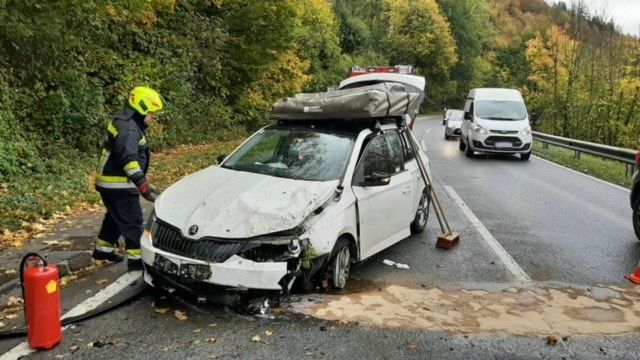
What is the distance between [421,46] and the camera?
232 ft

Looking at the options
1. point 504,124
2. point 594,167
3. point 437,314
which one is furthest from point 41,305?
point 594,167

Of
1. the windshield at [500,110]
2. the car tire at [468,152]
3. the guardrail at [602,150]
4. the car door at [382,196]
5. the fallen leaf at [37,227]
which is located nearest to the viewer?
the car door at [382,196]

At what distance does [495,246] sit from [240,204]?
402cm

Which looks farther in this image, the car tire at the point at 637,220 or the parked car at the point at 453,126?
the parked car at the point at 453,126

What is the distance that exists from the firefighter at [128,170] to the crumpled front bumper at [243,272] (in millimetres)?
1196

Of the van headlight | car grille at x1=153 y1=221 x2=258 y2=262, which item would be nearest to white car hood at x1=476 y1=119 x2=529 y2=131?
the van headlight

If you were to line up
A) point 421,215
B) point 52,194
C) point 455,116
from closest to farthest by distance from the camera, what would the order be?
point 421,215
point 52,194
point 455,116

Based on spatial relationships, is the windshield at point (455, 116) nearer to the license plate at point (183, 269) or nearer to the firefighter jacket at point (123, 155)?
the firefighter jacket at point (123, 155)

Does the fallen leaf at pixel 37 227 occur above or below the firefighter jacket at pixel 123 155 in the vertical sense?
below

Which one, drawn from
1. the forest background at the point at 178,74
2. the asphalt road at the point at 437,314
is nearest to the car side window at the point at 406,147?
the asphalt road at the point at 437,314

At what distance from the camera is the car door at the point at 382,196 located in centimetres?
582

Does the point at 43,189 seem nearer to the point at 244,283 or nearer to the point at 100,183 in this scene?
the point at 100,183

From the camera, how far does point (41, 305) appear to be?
13.0 ft

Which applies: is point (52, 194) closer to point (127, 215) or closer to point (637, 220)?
point (127, 215)
